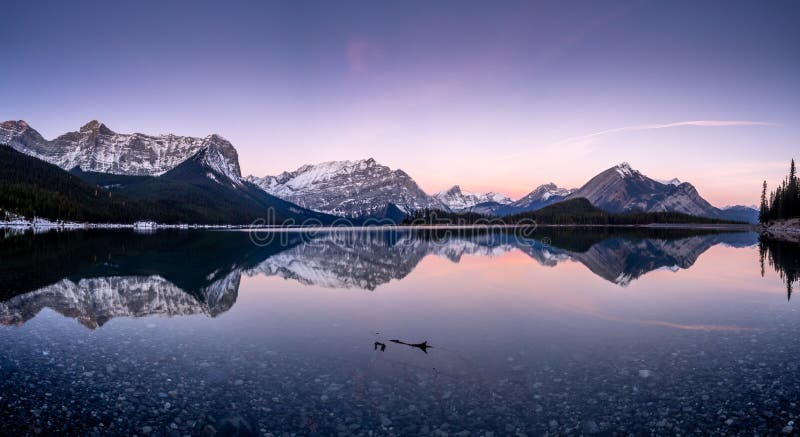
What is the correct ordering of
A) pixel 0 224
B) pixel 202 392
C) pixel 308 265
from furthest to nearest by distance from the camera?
pixel 0 224, pixel 308 265, pixel 202 392

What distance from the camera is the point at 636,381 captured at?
49.8ft

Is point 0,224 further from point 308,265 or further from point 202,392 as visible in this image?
point 202,392

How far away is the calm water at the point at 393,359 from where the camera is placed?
12328 mm

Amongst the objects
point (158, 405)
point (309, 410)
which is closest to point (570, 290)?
point (309, 410)

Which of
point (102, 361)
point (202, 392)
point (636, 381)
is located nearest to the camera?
point (202, 392)

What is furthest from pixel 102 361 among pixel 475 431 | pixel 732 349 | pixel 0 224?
pixel 0 224

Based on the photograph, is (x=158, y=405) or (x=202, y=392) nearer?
(x=158, y=405)

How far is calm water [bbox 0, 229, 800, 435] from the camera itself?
12328 millimetres

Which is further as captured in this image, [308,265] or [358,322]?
[308,265]

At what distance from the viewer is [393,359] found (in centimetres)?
1773

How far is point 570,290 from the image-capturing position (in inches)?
1417

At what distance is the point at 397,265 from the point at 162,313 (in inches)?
1325

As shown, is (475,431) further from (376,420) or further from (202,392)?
(202,392)

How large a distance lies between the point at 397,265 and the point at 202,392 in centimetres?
4290
